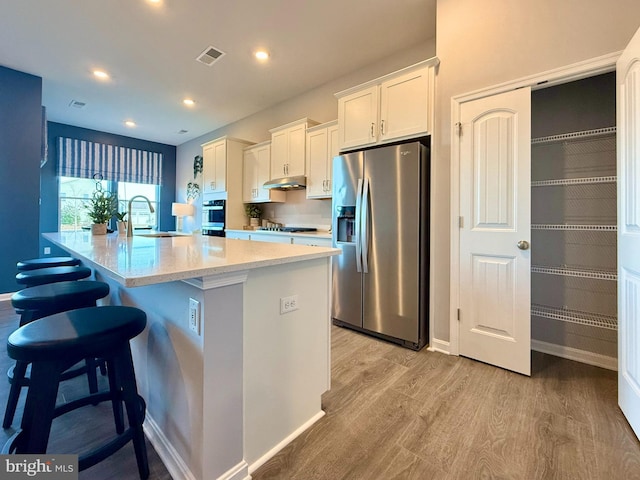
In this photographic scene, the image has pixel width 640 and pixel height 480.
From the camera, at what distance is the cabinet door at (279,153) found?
164 inches

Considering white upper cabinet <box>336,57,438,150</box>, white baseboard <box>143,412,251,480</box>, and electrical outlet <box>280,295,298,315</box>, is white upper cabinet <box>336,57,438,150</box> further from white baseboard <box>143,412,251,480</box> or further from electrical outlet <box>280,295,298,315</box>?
white baseboard <box>143,412,251,480</box>

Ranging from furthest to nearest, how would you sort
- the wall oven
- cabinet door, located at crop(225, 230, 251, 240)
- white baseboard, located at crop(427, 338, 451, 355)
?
the wall oven, cabinet door, located at crop(225, 230, 251, 240), white baseboard, located at crop(427, 338, 451, 355)

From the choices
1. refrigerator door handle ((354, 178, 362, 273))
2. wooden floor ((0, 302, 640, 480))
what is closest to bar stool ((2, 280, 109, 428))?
wooden floor ((0, 302, 640, 480))

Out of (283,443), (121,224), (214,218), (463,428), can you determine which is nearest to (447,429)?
(463,428)

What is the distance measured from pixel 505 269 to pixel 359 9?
2569 millimetres

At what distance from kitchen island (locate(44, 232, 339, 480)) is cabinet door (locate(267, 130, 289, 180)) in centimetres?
288

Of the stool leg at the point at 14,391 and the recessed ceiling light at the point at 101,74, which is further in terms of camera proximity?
the recessed ceiling light at the point at 101,74

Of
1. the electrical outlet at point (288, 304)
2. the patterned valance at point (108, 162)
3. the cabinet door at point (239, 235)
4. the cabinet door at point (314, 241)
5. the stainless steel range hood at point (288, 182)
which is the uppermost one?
the patterned valance at point (108, 162)

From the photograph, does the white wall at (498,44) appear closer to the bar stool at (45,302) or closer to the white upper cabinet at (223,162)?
the bar stool at (45,302)

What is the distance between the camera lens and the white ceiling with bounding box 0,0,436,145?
264 cm

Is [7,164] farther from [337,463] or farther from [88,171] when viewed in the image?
[337,463]

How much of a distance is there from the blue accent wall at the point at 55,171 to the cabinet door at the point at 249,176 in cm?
324

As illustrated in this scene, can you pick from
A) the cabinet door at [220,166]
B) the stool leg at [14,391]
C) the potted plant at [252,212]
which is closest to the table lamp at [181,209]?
the cabinet door at [220,166]

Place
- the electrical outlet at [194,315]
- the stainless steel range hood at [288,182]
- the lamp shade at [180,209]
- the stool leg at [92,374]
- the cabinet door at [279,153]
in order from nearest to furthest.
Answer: the electrical outlet at [194,315]
the stool leg at [92,374]
the stainless steel range hood at [288,182]
the cabinet door at [279,153]
the lamp shade at [180,209]
